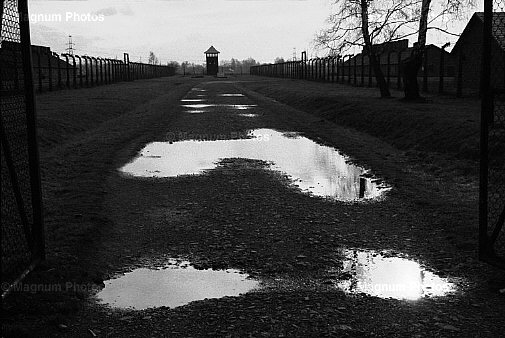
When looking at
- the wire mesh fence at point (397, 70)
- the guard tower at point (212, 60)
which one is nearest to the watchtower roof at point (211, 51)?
the guard tower at point (212, 60)

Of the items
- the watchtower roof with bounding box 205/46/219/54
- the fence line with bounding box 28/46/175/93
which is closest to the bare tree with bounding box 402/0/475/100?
the fence line with bounding box 28/46/175/93

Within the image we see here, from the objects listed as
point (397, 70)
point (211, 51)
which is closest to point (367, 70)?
point (397, 70)

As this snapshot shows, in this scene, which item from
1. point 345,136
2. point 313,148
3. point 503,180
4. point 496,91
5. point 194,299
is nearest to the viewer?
point 194,299

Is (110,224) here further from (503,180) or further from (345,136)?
(345,136)

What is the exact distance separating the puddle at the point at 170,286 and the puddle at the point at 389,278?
0.92m

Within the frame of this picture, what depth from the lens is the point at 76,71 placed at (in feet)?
133

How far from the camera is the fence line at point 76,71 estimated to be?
3107cm

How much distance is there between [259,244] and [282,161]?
5687 millimetres

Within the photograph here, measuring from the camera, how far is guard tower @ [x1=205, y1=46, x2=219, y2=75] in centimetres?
11169

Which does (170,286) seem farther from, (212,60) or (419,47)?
(212,60)

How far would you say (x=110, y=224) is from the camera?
23.4 feet

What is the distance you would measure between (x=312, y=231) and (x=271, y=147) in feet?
23.4

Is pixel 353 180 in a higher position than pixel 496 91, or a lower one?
lower

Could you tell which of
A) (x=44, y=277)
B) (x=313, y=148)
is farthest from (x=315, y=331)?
(x=313, y=148)
